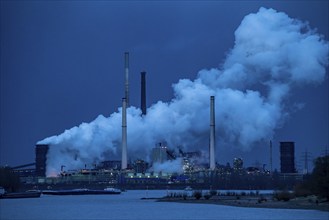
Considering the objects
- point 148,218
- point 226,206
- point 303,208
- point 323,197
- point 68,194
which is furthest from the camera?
point 68,194

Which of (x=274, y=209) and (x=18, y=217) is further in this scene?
(x=274, y=209)

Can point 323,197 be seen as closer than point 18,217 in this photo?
No

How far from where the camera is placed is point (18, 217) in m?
75.6

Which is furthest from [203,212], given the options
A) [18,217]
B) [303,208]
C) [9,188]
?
[9,188]

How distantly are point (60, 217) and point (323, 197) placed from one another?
3118 cm

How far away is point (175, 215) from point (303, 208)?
1370cm

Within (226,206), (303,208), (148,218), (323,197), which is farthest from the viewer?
(226,206)

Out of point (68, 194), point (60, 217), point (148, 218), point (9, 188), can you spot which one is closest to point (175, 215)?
point (148, 218)

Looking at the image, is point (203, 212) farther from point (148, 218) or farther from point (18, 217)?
point (18, 217)

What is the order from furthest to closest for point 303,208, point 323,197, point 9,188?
1. point 9,188
2. point 323,197
3. point 303,208

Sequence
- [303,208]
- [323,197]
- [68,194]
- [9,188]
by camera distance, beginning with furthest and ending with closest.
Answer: [68,194] → [9,188] → [323,197] → [303,208]

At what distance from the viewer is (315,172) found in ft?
292

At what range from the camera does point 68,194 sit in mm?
194750

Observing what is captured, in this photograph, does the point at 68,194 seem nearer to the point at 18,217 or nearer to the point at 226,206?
the point at 226,206
